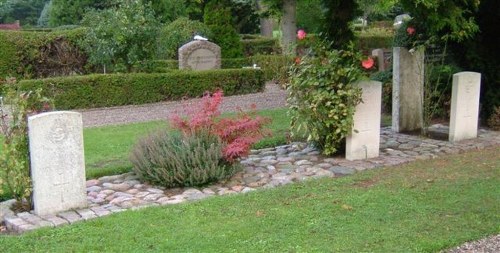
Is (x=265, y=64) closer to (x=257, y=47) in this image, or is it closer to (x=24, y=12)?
(x=257, y=47)

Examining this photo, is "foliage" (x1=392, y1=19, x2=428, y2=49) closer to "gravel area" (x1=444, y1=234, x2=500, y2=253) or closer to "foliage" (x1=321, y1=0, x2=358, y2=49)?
"foliage" (x1=321, y1=0, x2=358, y2=49)

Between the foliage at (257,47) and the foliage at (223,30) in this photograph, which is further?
the foliage at (257,47)

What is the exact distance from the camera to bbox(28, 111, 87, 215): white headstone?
5.84 metres

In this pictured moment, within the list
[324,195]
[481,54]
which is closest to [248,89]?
[481,54]

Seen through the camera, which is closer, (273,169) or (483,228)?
(483,228)

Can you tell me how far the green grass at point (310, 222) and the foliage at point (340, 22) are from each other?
237 centimetres

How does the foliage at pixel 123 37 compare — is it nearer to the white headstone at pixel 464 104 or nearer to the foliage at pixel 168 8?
the white headstone at pixel 464 104

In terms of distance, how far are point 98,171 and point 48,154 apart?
1.94 metres

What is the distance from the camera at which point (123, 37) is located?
16.0 metres

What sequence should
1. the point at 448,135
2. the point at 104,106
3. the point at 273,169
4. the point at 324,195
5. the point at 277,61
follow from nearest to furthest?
the point at 324,195 < the point at 273,169 < the point at 448,135 < the point at 104,106 < the point at 277,61

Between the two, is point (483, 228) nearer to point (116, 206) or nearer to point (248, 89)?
point (116, 206)

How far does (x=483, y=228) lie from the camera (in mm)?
5246

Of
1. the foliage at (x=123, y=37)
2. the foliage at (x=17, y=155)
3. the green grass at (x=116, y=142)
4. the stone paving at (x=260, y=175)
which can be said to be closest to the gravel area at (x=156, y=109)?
the green grass at (x=116, y=142)

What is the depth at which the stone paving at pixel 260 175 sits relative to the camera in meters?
5.98
